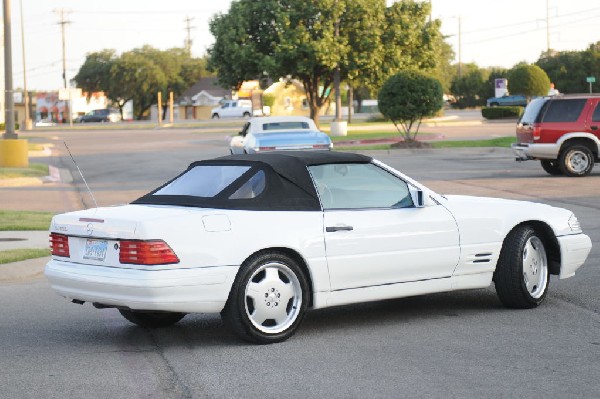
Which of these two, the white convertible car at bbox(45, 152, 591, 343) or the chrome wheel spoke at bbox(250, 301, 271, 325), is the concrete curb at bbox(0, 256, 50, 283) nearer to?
the white convertible car at bbox(45, 152, 591, 343)

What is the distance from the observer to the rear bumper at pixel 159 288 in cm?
764

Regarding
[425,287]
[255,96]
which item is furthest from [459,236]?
[255,96]

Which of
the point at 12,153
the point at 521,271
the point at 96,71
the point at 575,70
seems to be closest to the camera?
the point at 521,271

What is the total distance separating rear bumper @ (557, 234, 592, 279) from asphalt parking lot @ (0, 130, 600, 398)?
0.98 feet

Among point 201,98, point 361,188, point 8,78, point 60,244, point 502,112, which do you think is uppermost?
point 8,78

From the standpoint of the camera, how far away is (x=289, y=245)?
811 cm

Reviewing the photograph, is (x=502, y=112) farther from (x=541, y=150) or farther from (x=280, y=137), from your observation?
(x=541, y=150)

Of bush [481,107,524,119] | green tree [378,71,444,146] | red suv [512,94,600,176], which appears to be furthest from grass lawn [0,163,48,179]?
bush [481,107,524,119]

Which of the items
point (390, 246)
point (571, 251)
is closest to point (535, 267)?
point (571, 251)

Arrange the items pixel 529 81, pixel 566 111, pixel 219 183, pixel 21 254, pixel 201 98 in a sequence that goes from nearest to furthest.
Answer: pixel 219 183 → pixel 21 254 → pixel 566 111 → pixel 529 81 → pixel 201 98

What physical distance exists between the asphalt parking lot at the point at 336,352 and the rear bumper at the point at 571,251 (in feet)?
0.98

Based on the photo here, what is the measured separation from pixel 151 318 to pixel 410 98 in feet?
115

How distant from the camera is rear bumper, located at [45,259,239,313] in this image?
764cm

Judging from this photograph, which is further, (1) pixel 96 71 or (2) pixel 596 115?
(1) pixel 96 71
